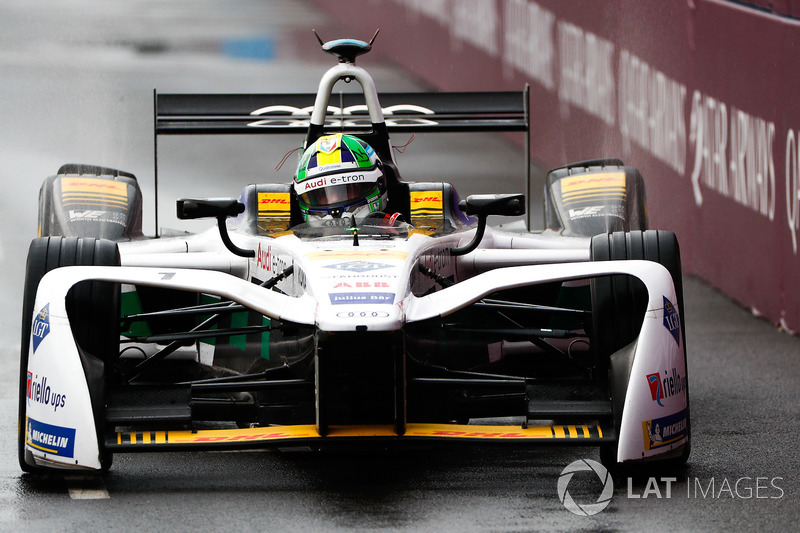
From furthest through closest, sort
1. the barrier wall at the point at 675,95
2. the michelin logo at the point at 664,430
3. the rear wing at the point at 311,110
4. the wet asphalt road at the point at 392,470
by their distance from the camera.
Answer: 1. the barrier wall at the point at 675,95
2. the rear wing at the point at 311,110
3. the michelin logo at the point at 664,430
4. the wet asphalt road at the point at 392,470

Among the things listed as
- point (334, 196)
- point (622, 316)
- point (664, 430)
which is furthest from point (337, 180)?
point (664, 430)

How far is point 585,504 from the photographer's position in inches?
172

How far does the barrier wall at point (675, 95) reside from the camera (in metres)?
8.98

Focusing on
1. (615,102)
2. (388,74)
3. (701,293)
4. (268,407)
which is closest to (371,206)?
(268,407)

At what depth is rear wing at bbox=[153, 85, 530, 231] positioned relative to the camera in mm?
7406

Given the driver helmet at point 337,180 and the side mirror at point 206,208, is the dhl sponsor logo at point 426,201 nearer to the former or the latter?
the driver helmet at point 337,180

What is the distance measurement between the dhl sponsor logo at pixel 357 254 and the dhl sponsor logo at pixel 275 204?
1632mm

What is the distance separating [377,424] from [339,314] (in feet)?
1.51

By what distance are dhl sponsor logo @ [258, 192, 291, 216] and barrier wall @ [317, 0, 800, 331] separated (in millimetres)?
3749

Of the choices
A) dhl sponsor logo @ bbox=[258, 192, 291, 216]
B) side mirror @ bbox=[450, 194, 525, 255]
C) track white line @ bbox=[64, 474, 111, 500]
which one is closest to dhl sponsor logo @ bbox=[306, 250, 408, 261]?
side mirror @ bbox=[450, 194, 525, 255]

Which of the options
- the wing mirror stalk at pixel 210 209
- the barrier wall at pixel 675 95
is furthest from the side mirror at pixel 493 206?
the barrier wall at pixel 675 95

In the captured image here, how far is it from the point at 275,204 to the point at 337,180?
2.85ft

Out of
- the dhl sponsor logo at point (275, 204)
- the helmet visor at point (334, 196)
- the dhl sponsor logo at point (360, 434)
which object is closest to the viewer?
the dhl sponsor logo at point (360, 434)

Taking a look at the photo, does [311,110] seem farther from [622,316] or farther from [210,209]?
[622,316]
